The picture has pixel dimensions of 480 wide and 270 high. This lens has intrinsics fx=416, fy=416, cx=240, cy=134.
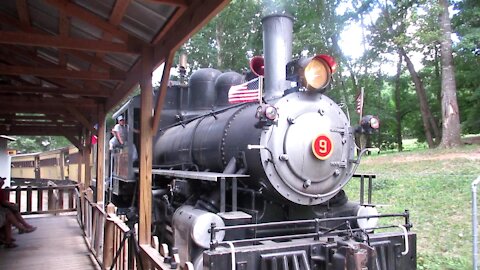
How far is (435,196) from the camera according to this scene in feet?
25.9

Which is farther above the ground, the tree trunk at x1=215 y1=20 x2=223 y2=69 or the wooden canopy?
the tree trunk at x1=215 y1=20 x2=223 y2=69

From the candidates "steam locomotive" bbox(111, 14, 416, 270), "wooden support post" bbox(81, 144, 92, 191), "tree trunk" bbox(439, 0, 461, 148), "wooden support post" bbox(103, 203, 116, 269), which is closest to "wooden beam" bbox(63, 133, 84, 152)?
"wooden support post" bbox(81, 144, 92, 191)

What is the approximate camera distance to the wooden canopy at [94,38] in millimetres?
3191

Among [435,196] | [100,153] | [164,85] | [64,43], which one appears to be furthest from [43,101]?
[435,196]

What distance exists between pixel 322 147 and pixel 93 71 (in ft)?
9.47

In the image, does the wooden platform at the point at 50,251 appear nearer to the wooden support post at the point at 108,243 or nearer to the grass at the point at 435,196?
the wooden support post at the point at 108,243

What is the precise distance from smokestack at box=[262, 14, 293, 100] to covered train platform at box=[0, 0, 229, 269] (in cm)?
148

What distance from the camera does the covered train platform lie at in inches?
132

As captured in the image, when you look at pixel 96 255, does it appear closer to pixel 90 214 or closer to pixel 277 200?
pixel 90 214

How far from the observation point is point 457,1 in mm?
15852

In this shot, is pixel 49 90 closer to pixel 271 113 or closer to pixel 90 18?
pixel 90 18

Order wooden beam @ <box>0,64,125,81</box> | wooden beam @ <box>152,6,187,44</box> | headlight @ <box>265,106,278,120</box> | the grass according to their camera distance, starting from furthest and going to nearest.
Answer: the grass, wooden beam @ <box>0,64,125,81</box>, headlight @ <box>265,106,278,120</box>, wooden beam @ <box>152,6,187,44</box>

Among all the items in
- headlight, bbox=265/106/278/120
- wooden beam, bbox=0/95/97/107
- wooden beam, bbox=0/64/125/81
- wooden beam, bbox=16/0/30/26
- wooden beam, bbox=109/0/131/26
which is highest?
wooden beam, bbox=16/0/30/26

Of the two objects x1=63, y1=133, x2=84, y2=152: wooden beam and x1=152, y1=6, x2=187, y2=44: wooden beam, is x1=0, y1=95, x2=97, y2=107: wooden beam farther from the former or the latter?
x1=152, y1=6, x2=187, y2=44: wooden beam
